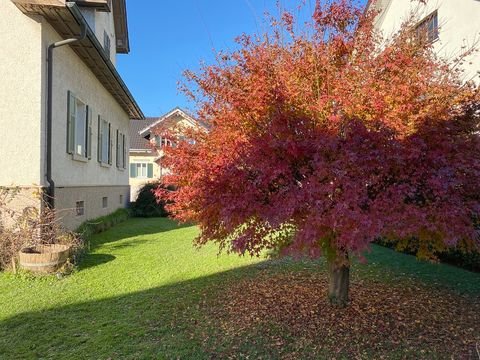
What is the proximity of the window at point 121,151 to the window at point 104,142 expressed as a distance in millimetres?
1633

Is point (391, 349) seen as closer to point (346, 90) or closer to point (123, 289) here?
point (346, 90)

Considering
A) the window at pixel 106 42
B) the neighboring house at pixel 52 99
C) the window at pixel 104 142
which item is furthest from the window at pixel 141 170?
the neighboring house at pixel 52 99

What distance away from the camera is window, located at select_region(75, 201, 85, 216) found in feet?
29.8

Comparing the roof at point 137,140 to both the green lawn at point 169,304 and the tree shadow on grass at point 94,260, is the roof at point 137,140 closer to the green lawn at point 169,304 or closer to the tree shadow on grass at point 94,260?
the tree shadow on grass at point 94,260

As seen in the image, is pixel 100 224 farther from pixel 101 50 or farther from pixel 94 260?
pixel 101 50

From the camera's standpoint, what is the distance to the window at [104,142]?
37.2ft

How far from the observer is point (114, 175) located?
45.7 feet

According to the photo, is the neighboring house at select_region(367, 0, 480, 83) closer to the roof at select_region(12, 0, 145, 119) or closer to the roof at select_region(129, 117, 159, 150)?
the roof at select_region(12, 0, 145, 119)

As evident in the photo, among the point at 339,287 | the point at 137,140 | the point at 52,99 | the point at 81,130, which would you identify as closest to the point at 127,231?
the point at 81,130

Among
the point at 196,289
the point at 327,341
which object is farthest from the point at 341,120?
the point at 196,289

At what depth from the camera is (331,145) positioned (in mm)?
3051

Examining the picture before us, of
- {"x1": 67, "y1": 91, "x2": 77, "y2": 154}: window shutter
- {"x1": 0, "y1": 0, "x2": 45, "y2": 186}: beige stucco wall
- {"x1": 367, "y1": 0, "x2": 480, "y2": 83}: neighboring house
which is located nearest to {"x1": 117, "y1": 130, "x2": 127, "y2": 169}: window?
{"x1": 67, "y1": 91, "x2": 77, "y2": 154}: window shutter

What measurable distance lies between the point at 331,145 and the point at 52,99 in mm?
6065

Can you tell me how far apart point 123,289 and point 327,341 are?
9.96 ft
